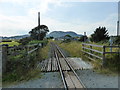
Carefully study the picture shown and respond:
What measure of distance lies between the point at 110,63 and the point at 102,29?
2102cm

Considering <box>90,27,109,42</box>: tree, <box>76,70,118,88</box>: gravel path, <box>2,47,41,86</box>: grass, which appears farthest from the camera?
<box>90,27,109,42</box>: tree

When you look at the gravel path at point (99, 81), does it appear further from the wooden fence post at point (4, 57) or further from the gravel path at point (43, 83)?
the wooden fence post at point (4, 57)

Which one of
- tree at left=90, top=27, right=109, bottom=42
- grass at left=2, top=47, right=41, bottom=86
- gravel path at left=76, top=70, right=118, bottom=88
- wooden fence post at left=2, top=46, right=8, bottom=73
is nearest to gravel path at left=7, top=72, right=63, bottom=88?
grass at left=2, top=47, right=41, bottom=86

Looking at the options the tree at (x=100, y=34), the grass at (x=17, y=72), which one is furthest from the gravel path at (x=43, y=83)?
the tree at (x=100, y=34)

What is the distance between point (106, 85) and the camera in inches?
173

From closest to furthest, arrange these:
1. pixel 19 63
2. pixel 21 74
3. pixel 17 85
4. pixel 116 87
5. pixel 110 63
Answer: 1. pixel 116 87
2. pixel 17 85
3. pixel 21 74
4. pixel 19 63
5. pixel 110 63

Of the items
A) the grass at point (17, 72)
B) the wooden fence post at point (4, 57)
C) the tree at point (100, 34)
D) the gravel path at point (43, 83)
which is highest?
the tree at point (100, 34)

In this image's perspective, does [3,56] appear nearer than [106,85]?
No

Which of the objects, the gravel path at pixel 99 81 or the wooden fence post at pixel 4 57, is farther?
the wooden fence post at pixel 4 57

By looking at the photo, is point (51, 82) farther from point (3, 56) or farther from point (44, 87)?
point (3, 56)

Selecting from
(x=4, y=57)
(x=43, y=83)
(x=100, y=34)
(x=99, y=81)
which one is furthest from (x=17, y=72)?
(x=100, y=34)

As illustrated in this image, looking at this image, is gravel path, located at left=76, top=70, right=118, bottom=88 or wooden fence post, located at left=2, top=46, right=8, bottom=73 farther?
wooden fence post, located at left=2, top=46, right=8, bottom=73

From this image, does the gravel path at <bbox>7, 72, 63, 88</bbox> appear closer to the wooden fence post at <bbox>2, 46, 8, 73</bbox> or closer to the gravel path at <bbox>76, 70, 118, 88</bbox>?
the gravel path at <bbox>76, 70, 118, 88</bbox>

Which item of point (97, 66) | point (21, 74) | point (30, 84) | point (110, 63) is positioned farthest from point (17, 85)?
point (110, 63)
